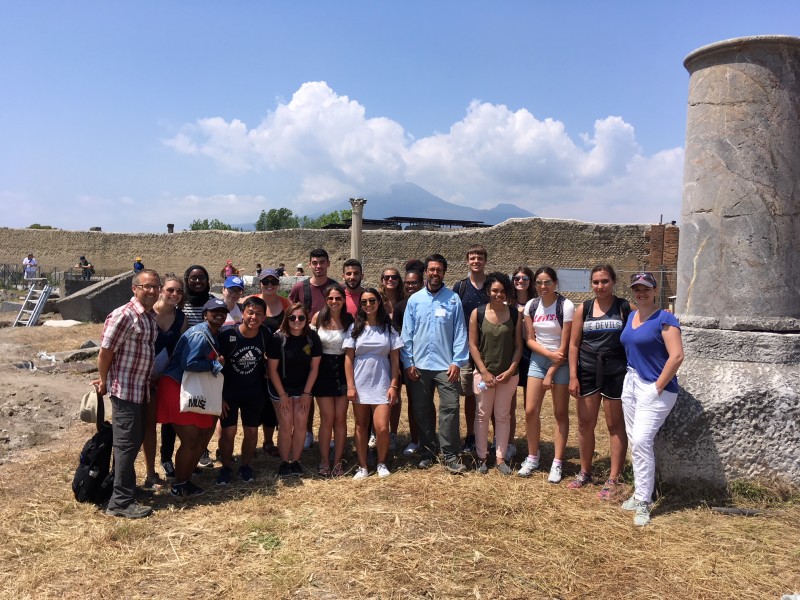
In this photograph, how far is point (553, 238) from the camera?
88.9 ft

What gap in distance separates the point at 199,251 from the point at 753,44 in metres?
30.9

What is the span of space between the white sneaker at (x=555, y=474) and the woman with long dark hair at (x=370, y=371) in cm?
136

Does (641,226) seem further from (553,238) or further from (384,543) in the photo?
(384,543)

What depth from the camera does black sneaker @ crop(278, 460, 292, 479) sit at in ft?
16.6

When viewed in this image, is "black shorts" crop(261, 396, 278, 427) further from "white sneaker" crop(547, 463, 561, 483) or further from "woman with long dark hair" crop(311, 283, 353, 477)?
"white sneaker" crop(547, 463, 561, 483)

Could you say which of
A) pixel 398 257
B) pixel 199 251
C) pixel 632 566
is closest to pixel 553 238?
pixel 398 257

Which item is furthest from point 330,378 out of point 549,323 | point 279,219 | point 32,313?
point 279,219

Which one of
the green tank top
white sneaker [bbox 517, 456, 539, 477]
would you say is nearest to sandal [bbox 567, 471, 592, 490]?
white sneaker [bbox 517, 456, 539, 477]

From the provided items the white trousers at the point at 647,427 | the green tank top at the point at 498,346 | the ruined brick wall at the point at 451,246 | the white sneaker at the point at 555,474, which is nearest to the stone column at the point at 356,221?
the ruined brick wall at the point at 451,246

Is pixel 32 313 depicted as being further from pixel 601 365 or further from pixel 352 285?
pixel 601 365

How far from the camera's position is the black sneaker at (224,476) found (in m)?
4.93

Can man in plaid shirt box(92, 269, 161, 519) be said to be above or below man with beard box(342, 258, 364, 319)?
below

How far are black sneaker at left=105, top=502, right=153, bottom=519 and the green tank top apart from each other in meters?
2.85

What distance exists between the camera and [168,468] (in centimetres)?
512
